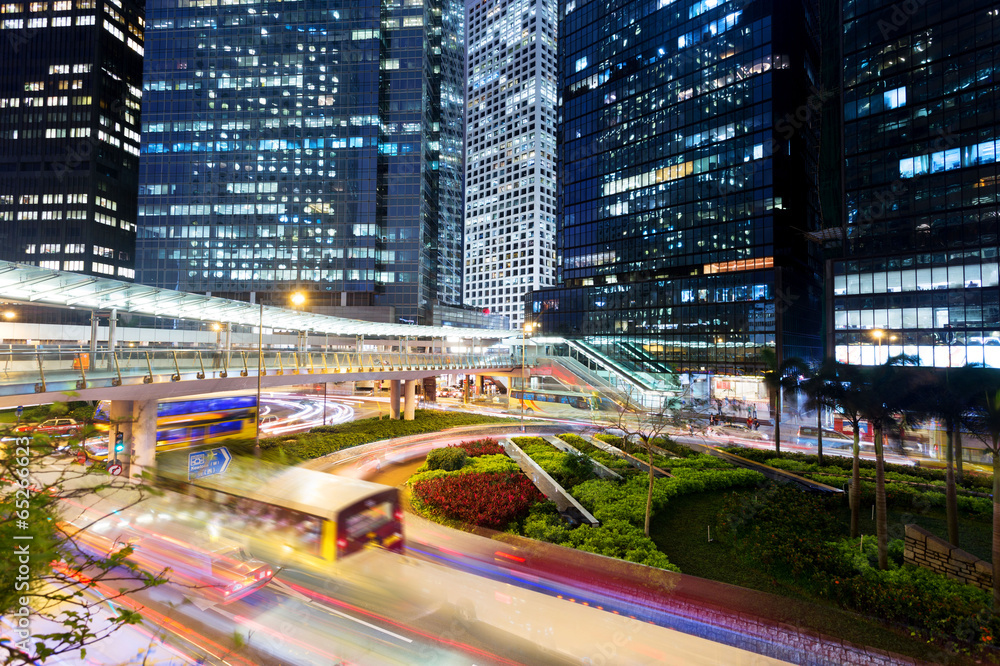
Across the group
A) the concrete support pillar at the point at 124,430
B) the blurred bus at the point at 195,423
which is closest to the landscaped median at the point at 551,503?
the blurred bus at the point at 195,423

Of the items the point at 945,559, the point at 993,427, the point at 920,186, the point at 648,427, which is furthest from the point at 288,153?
the point at 945,559

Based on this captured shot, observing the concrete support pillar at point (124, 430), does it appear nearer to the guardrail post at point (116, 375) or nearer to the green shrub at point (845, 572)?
the guardrail post at point (116, 375)

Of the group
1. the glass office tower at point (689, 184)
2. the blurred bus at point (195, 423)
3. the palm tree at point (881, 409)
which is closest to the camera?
the palm tree at point (881, 409)

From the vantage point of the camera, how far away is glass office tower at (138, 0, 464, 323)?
82688 millimetres

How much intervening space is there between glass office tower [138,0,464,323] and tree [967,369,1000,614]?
76.3 metres

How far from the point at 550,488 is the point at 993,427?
46.8 feet

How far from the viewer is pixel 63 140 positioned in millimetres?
95750

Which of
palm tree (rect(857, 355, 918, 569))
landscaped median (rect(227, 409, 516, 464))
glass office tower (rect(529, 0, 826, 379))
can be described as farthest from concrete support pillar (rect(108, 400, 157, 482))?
glass office tower (rect(529, 0, 826, 379))

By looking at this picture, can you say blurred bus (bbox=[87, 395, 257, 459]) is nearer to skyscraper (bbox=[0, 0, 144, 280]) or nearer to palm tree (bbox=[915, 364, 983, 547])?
palm tree (bbox=[915, 364, 983, 547])

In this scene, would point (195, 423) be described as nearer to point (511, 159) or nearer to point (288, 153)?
point (288, 153)

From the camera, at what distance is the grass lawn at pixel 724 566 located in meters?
10.1

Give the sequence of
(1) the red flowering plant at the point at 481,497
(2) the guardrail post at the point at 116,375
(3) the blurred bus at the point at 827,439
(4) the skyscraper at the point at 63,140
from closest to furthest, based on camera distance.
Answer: (2) the guardrail post at the point at 116,375
(1) the red flowering plant at the point at 481,497
(3) the blurred bus at the point at 827,439
(4) the skyscraper at the point at 63,140

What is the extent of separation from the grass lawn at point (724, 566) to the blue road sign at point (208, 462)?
14.9 m

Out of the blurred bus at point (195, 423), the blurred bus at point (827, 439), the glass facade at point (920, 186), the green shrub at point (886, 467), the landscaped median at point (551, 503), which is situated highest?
the glass facade at point (920, 186)
